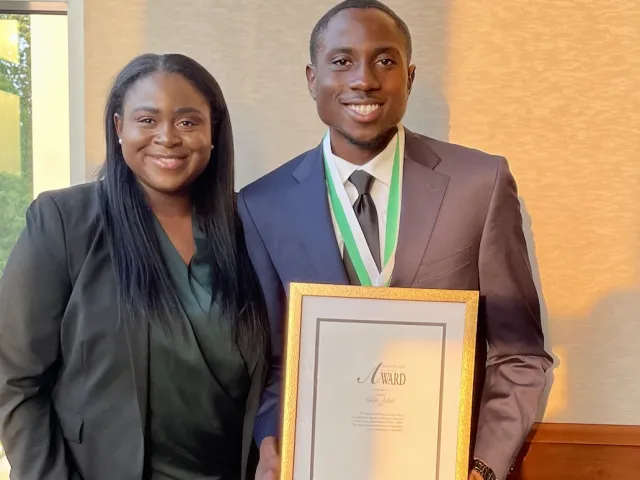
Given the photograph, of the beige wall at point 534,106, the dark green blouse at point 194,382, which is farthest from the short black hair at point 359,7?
the beige wall at point 534,106

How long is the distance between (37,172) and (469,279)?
5.90ft

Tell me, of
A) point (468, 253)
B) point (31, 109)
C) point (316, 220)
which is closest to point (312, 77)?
point (316, 220)

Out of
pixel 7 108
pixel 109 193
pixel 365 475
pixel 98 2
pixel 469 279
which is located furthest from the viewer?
pixel 7 108

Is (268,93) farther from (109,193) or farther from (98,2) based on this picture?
Result: (109,193)

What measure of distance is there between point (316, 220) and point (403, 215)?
186 mm

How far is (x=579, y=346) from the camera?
2.01m

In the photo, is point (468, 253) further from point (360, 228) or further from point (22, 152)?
point (22, 152)

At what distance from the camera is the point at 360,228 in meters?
1.31

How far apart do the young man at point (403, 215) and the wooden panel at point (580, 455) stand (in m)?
0.74

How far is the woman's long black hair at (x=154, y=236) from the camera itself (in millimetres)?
1387

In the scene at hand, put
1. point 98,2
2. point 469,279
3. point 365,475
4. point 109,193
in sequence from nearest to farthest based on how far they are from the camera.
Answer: point 365,475 → point 469,279 → point 109,193 → point 98,2

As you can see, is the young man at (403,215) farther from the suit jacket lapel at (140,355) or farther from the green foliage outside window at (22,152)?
the green foliage outside window at (22,152)

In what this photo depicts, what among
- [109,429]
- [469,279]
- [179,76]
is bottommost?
[109,429]

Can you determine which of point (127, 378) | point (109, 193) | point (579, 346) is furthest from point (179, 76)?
point (579, 346)
